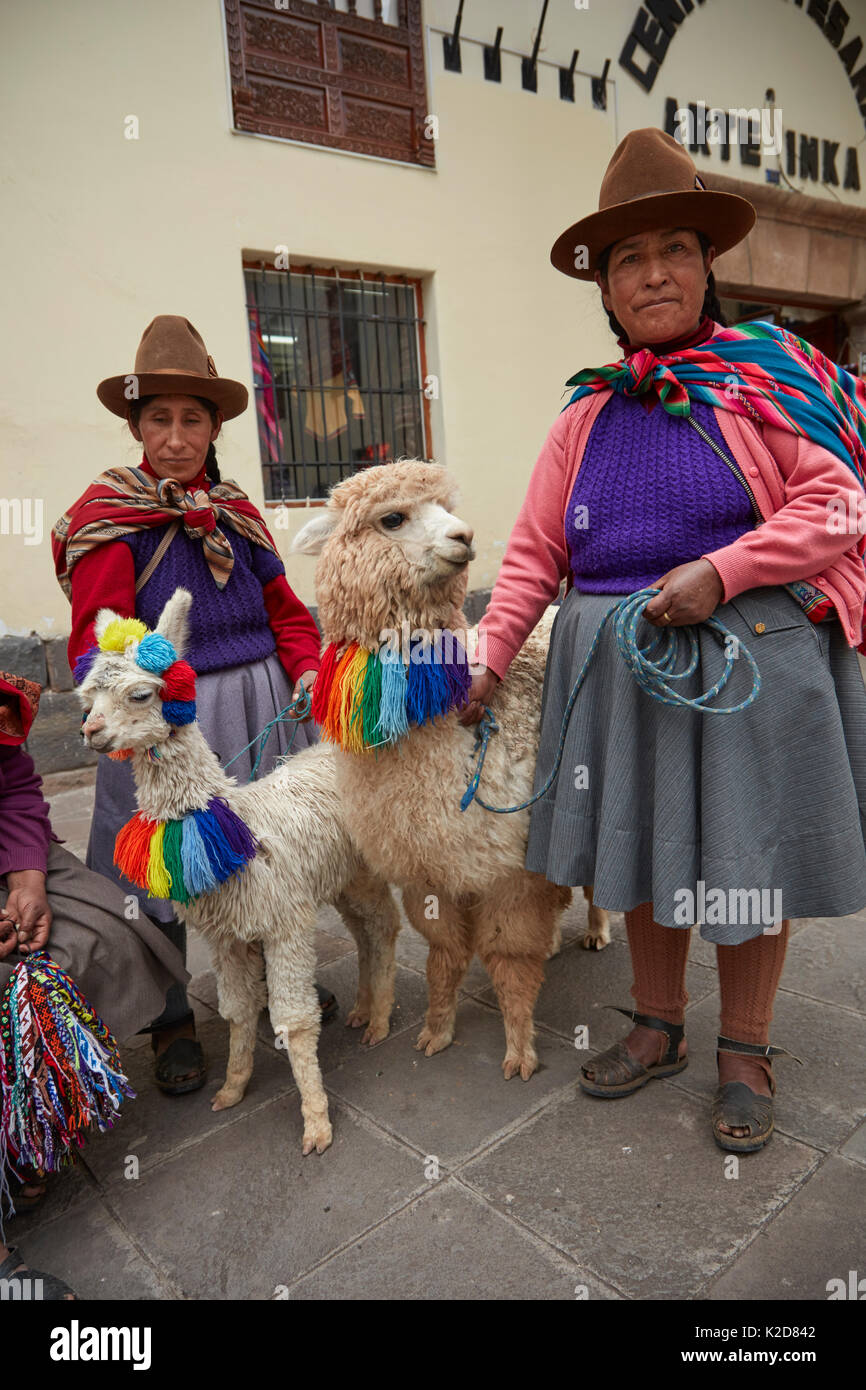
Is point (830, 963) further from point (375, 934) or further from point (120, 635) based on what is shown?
point (120, 635)

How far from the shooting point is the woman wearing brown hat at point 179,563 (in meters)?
2.21

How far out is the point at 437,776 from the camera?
2021 millimetres

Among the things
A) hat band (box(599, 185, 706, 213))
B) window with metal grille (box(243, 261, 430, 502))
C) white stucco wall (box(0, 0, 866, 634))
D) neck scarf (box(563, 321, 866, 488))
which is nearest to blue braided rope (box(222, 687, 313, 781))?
neck scarf (box(563, 321, 866, 488))

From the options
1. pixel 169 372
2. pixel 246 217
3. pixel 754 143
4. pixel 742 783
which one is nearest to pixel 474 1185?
pixel 742 783

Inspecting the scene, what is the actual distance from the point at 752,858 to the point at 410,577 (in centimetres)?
94

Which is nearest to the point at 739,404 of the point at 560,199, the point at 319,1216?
the point at 319,1216

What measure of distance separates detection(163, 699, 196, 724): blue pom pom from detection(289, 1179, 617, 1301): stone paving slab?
3.86 ft

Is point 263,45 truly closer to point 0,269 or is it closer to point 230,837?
point 0,269

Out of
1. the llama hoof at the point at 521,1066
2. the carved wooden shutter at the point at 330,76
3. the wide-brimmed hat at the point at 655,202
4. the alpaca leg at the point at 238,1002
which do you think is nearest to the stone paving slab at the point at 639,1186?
the llama hoof at the point at 521,1066

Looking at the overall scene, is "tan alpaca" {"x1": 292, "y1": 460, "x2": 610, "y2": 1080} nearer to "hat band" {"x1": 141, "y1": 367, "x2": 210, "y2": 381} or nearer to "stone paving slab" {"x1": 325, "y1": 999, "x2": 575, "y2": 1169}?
"stone paving slab" {"x1": 325, "y1": 999, "x2": 575, "y2": 1169}

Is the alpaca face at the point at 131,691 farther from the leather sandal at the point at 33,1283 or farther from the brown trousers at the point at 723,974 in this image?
the brown trousers at the point at 723,974

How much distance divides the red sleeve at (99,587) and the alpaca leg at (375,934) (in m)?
0.99

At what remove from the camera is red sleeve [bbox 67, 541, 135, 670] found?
2.17 m
